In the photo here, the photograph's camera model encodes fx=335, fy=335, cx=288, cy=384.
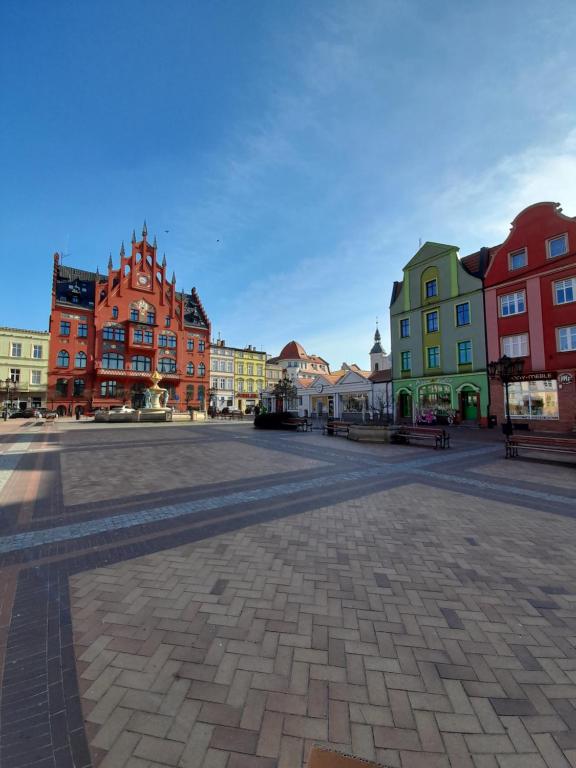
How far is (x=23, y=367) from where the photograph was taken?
43.6m

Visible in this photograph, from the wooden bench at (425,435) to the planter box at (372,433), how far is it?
29 cm

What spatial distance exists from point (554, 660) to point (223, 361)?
60488 millimetres

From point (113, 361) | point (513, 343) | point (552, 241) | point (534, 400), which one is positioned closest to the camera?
point (552, 241)

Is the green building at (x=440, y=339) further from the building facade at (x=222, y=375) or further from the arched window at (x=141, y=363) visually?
the building facade at (x=222, y=375)

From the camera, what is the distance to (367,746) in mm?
1826

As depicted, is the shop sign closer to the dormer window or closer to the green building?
the green building

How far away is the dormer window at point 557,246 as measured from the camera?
19.9 meters

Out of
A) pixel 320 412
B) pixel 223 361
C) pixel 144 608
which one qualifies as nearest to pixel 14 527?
pixel 144 608

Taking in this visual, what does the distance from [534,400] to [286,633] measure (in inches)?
927

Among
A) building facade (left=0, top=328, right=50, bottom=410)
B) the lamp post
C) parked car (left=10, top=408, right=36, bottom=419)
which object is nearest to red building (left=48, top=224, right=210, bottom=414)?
parked car (left=10, top=408, right=36, bottom=419)

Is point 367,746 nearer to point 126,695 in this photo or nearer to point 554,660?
point 126,695

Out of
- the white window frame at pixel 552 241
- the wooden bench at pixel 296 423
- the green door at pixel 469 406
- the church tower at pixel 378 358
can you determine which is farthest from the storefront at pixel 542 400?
the church tower at pixel 378 358

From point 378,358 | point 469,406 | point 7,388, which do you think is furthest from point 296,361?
point 469,406

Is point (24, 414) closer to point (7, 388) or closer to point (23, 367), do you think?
point (7, 388)
